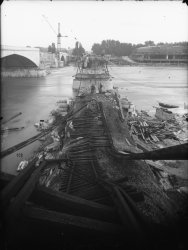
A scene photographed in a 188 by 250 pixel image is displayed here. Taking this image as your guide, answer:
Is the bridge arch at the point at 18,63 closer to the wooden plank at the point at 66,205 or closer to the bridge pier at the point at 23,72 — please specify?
→ the bridge pier at the point at 23,72

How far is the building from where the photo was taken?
92.3 m

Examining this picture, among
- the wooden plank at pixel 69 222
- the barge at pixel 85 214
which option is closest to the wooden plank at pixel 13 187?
the barge at pixel 85 214

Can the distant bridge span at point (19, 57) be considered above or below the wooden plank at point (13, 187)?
above

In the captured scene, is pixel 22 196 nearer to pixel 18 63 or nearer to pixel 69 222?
pixel 69 222

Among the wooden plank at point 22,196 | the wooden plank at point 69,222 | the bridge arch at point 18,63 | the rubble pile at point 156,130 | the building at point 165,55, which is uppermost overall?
the building at point 165,55

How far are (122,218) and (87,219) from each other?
1.74ft

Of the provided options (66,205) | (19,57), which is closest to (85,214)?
(66,205)

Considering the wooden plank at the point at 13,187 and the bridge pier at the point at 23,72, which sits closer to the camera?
the wooden plank at the point at 13,187

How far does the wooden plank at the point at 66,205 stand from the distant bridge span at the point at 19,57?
4605cm

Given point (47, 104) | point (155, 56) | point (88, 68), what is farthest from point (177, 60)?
point (47, 104)

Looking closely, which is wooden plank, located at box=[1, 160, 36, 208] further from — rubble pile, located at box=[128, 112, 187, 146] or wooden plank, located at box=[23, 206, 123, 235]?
rubble pile, located at box=[128, 112, 187, 146]

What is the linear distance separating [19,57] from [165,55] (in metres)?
63.5

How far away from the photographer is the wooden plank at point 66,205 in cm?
372

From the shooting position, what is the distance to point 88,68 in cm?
3738
